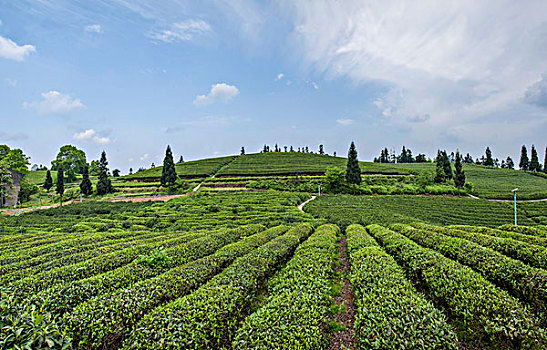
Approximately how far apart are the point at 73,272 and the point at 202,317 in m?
6.12

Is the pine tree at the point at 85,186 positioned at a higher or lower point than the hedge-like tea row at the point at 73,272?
higher

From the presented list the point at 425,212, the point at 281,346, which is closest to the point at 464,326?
the point at 281,346

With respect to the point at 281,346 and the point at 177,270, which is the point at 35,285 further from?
the point at 281,346

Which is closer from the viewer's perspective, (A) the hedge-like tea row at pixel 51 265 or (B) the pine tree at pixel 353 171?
(A) the hedge-like tea row at pixel 51 265

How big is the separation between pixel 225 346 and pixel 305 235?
36.2 feet

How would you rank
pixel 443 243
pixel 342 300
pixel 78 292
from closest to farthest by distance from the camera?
pixel 78 292 → pixel 342 300 → pixel 443 243

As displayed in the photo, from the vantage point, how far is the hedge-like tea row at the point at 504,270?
6281mm

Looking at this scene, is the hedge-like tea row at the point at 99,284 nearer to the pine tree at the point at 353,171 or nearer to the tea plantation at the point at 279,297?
the tea plantation at the point at 279,297

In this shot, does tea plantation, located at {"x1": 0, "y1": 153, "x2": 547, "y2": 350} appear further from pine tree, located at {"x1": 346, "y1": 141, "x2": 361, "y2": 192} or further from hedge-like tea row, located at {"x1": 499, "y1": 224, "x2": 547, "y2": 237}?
pine tree, located at {"x1": 346, "y1": 141, "x2": 361, "y2": 192}

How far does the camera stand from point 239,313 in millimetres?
6168

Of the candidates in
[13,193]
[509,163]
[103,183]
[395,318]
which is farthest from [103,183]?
[509,163]

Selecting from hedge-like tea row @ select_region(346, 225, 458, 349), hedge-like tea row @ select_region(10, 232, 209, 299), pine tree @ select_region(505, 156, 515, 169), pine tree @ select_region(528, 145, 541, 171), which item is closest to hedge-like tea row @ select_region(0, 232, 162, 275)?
hedge-like tea row @ select_region(10, 232, 209, 299)

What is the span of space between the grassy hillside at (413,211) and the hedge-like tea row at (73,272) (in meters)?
19.3

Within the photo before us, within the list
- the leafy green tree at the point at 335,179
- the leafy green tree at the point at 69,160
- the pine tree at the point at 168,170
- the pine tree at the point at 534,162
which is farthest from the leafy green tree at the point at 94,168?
the pine tree at the point at 534,162
